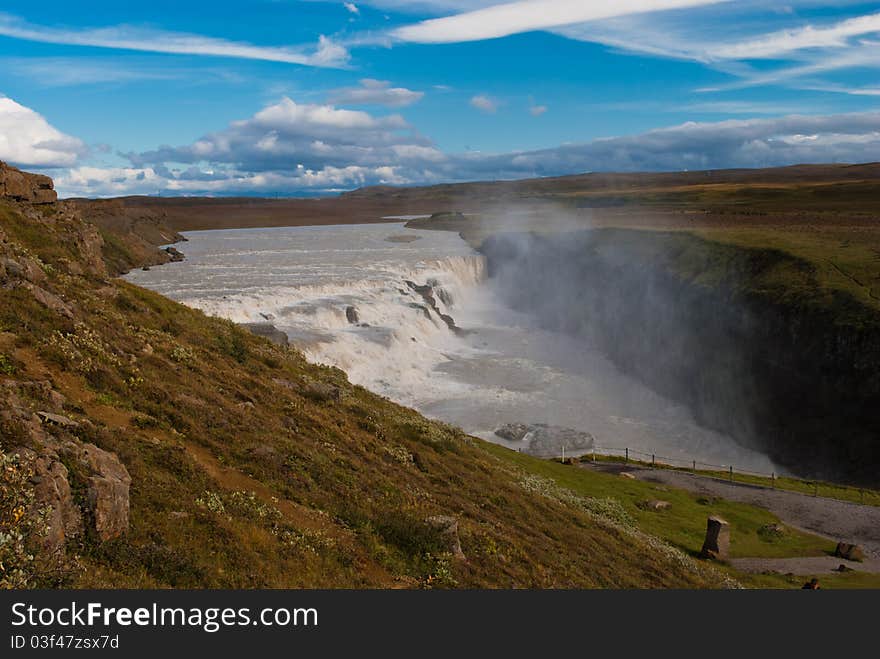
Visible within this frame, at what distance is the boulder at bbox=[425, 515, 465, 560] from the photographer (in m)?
12.2

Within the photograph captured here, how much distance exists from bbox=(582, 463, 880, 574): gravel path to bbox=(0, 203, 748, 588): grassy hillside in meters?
11.9

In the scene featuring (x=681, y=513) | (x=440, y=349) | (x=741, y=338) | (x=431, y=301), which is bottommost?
(x=681, y=513)

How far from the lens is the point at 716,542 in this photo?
2505 centimetres

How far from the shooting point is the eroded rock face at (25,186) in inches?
1106

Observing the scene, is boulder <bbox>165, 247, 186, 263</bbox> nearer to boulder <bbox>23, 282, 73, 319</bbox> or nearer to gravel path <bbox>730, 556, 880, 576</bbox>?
boulder <bbox>23, 282, 73, 319</bbox>

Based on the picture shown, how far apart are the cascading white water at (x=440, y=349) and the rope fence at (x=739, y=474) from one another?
4.56ft

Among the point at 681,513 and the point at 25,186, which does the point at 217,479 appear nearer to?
the point at 681,513

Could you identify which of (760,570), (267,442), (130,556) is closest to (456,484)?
(267,442)

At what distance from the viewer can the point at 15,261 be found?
49.1 ft

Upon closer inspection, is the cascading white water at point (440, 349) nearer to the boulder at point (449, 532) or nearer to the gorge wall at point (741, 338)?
the gorge wall at point (741, 338)

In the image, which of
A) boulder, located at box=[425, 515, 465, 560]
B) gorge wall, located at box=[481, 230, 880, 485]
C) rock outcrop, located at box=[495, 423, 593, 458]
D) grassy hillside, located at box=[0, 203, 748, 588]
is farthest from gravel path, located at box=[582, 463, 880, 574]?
boulder, located at box=[425, 515, 465, 560]

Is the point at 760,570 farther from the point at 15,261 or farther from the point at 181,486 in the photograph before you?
the point at 15,261

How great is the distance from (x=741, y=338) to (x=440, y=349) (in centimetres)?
2652

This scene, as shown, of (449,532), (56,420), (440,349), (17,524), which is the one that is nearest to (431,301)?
(440,349)
